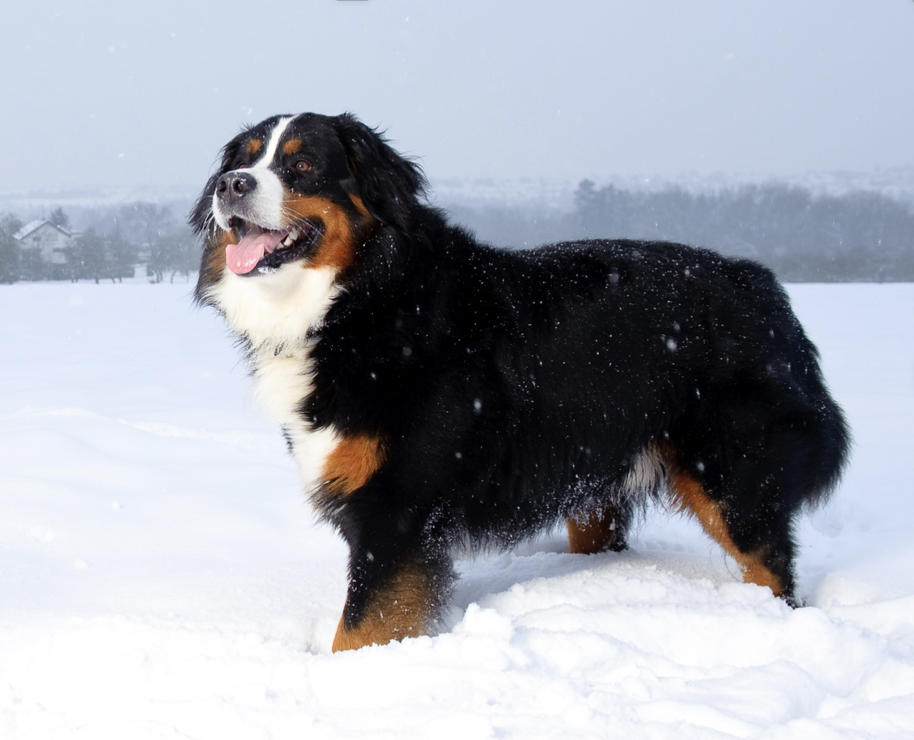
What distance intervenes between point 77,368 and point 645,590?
318 inches

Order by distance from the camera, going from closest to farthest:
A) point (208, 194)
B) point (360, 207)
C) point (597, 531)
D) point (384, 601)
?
point (384, 601) → point (360, 207) → point (208, 194) → point (597, 531)

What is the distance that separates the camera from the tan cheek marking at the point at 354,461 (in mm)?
2836

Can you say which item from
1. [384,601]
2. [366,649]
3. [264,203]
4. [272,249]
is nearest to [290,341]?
[272,249]

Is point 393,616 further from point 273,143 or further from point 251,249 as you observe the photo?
point 273,143

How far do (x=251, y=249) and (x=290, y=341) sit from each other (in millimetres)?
374

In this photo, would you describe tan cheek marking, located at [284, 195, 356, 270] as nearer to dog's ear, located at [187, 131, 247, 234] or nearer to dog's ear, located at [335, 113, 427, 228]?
dog's ear, located at [335, 113, 427, 228]

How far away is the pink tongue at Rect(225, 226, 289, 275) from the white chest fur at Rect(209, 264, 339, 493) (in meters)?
0.05

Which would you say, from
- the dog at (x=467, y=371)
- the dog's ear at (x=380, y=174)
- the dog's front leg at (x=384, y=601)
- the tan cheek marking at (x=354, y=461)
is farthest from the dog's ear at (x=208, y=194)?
the dog's front leg at (x=384, y=601)

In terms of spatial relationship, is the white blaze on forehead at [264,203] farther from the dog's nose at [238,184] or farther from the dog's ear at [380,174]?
the dog's ear at [380,174]

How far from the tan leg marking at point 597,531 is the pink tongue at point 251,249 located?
197 cm

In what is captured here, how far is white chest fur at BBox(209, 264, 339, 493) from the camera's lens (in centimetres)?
297

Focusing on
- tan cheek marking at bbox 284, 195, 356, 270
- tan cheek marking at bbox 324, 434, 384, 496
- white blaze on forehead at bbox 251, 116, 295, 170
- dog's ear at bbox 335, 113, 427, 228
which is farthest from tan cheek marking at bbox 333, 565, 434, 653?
white blaze on forehead at bbox 251, 116, 295, 170

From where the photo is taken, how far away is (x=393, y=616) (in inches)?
110

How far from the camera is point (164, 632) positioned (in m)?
2.82
